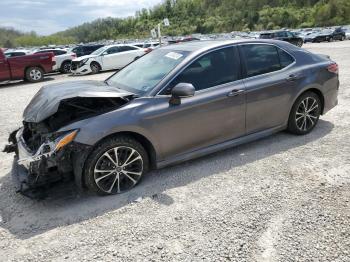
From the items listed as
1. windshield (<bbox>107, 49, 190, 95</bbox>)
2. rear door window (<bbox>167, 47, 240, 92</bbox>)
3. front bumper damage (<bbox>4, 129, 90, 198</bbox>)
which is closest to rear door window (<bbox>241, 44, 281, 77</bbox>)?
rear door window (<bbox>167, 47, 240, 92</bbox>)

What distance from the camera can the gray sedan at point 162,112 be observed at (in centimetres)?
370

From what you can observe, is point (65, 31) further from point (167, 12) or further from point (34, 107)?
point (34, 107)

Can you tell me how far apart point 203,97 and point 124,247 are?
6.77 feet

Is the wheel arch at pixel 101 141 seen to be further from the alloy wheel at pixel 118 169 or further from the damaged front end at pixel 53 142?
the alloy wheel at pixel 118 169

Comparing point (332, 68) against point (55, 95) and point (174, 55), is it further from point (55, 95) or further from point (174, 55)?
point (55, 95)

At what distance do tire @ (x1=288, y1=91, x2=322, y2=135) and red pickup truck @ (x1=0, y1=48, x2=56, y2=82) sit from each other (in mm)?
13187

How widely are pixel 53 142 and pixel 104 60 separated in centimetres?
1497

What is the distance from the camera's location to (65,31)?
199 m

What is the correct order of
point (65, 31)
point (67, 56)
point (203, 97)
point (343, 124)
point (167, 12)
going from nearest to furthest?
1. point (203, 97)
2. point (343, 124)
3. point (67, 56)
4. point (167, 12)
5. point (65, 31)

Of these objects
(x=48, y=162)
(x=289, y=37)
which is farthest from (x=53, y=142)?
(x=289, y=37)

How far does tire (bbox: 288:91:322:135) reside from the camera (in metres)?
5.27

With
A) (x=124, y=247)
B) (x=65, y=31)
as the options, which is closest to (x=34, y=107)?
(x=124, y=247)

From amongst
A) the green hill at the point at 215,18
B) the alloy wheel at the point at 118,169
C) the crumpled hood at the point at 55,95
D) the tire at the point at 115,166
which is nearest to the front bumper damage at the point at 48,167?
the tire at the point at 115,166

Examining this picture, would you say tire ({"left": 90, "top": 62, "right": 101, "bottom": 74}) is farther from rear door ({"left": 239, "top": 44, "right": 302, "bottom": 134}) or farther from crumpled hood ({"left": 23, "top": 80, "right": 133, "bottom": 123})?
rear door ({"left": 239, "top": 44, "right": 302, "bottom": 134})
